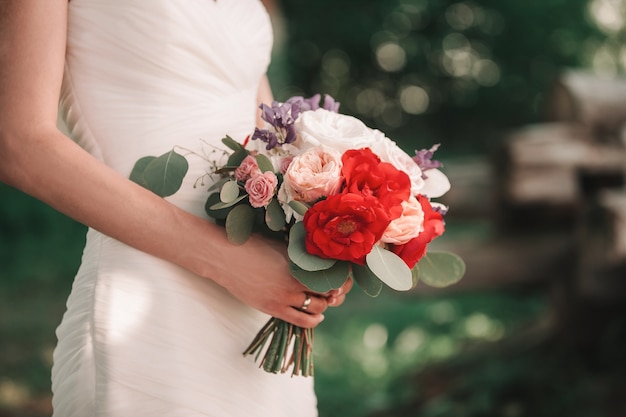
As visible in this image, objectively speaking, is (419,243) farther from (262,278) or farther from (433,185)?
(262,278)

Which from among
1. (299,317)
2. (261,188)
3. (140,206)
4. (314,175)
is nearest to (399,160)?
(314,175)

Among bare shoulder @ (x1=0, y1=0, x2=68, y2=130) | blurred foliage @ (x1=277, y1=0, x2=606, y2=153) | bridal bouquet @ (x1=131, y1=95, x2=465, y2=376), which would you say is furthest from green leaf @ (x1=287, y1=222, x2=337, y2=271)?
blurred foliage @ (x1=277, y1=0, x2=606, y2=153)

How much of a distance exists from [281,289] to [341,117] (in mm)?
431

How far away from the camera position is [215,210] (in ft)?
5.70

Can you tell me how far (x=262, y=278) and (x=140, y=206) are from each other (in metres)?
0.32

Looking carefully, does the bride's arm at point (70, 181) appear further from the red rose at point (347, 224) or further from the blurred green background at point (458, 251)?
the blurred green background at point (458, 251)

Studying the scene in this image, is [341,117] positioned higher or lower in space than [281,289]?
higher

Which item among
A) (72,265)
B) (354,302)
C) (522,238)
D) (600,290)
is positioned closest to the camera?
(600,290)

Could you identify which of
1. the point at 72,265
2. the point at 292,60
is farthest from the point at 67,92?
the point at 292,60

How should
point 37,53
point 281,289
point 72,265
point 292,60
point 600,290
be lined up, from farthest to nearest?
point 292,60
point 72,265
point 600,290
point 281,289
point 37,53

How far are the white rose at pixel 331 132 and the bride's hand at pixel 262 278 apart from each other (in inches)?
10.3

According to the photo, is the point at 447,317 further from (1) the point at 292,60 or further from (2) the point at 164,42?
(1) the point at 292,60

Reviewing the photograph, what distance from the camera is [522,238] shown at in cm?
452

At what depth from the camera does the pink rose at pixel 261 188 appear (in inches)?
63.7
